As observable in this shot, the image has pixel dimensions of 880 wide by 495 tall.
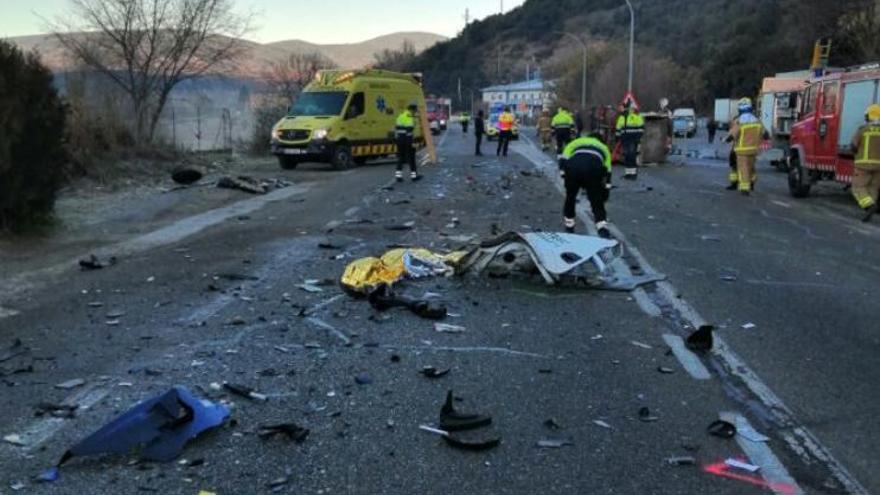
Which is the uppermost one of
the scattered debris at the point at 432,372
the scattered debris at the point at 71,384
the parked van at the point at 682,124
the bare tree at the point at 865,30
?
the bare tree at the point at 865,30

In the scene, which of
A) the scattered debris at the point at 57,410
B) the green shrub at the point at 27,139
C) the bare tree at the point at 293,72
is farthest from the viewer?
the bare tree at the point at 293,72

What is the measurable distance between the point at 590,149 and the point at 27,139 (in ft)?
23.7

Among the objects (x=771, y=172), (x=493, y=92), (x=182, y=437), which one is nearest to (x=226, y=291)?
(x=182, y=437)

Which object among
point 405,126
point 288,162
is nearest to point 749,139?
point 405,126

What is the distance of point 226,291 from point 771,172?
21.7 m

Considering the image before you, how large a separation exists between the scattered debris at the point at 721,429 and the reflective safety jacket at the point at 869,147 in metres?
11.2

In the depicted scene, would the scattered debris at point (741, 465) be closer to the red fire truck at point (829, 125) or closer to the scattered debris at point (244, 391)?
the scattered debris at point (244, 391)

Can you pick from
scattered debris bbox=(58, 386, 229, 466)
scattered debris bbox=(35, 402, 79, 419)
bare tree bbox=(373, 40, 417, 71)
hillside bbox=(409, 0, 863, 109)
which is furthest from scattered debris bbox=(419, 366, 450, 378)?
bare tree bbox=(373, 40, 417, 71)

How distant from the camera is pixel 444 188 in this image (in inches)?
719

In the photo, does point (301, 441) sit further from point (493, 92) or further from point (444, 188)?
point (493, 92)

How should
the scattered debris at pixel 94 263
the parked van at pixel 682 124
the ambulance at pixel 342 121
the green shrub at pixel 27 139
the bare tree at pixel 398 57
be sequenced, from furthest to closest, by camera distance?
the bare tree at pixel 398 57 < the parked van at pixel 682 124 < the ambulance at pixel 342 121 < the green shrub at pixel 27 139 < the scattered debris at pixel 94 263

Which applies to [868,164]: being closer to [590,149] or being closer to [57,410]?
[590,149]

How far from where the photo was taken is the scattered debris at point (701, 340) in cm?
609

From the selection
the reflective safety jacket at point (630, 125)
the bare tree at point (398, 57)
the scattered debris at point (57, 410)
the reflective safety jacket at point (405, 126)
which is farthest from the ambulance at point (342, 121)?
the bare tree at point (398, 57)
